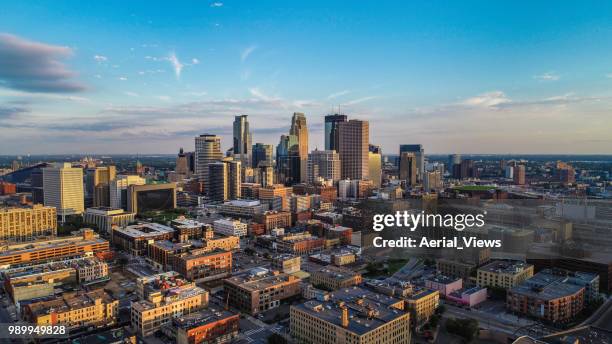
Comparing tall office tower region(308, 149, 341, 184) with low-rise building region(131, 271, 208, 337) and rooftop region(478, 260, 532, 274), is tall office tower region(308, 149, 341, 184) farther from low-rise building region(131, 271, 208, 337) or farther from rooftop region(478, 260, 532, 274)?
low-rise building region(131, 271, 208, 337)

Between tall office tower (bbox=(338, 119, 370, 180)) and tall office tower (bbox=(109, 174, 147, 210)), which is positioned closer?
tall office tower (bbox=(109, 174, 147, 210))

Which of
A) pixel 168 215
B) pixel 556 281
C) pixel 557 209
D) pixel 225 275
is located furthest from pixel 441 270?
pixel 168 215

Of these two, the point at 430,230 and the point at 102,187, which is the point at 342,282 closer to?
the point at 430,230

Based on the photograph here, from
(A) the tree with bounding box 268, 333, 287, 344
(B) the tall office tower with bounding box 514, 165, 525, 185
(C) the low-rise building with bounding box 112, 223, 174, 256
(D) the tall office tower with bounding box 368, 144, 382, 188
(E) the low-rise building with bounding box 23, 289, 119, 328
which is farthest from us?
(D) the tall office tower with bounding box 368, 144, 382, 188

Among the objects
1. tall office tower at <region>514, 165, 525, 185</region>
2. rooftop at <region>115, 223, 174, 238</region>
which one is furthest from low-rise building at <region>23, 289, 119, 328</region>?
tall office tower at <region>514, 165, 525, 185</region>

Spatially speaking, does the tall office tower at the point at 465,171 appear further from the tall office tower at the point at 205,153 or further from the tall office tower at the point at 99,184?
the tall office tower at the point at 99,184
